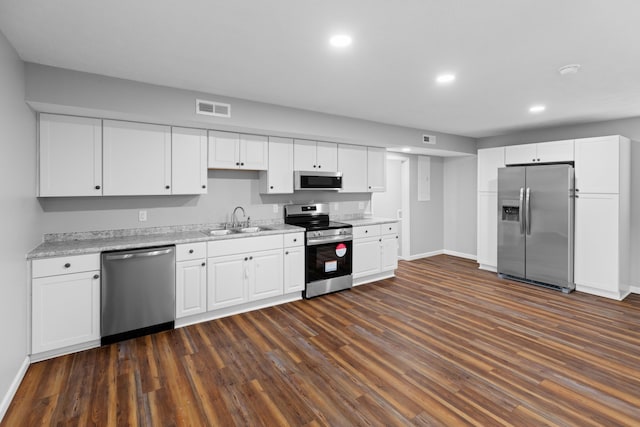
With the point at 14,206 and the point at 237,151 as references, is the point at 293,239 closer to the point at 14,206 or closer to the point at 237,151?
the point at 237,151

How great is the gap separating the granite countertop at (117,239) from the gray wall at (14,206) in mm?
219

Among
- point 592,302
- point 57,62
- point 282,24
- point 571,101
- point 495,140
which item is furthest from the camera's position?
point 495,140

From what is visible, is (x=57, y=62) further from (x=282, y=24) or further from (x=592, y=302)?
(x=592, y=302)

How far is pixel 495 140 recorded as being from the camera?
6203 mm

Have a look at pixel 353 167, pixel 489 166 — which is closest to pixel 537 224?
pixel 489 166

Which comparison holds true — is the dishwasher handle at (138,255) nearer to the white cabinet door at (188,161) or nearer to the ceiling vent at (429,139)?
the white cabinet door at (188,161)

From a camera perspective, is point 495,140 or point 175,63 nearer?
point 175,63

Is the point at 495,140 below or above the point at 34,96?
above

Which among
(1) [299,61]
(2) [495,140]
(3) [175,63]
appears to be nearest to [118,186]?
(3) [175,63]

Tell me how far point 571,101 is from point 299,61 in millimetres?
3292

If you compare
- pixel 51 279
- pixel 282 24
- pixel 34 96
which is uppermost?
pixel 282 24

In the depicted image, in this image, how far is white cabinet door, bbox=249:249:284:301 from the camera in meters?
3.89

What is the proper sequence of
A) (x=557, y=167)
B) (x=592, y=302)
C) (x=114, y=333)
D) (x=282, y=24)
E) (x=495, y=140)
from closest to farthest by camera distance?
1. (x=282, y=24)
2. (x=114, y=333)
3. (x=592, y=302)
4. (x=557, y=167)
5. (x=495, y=140)

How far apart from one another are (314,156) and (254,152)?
935 millimetres
